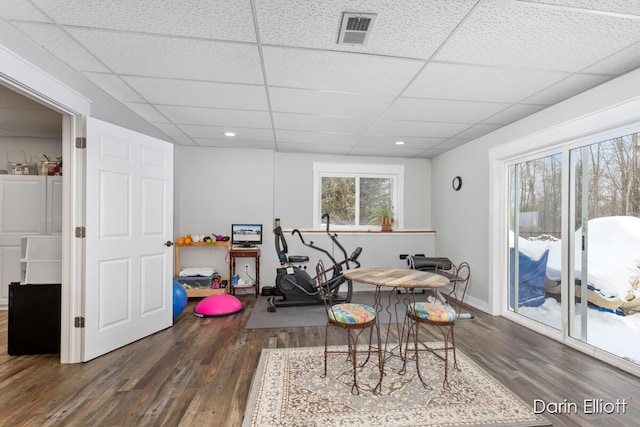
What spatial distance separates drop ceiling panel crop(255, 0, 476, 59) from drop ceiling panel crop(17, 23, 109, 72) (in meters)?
1.31

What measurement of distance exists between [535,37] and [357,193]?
12.3ft

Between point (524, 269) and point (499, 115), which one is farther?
point (524, 269)

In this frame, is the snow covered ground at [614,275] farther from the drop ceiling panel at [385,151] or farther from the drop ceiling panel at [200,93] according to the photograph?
the drop ceiling panel at [200,93]

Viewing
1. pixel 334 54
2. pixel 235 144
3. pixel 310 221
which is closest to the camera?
pixel 334 54

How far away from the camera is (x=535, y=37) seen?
1854 millimetres

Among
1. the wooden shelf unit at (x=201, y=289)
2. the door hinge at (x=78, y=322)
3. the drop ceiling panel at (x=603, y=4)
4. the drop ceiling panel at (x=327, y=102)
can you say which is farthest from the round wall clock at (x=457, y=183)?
the door hinge at (x=78, y=322)

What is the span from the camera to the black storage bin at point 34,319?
2537mm

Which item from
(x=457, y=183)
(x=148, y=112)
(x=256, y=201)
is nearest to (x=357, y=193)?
(x=457, y=183)

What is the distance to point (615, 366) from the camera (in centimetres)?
243

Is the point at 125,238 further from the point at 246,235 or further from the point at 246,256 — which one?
the point at 246,235

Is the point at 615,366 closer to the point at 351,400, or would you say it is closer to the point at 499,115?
the point at 351,400

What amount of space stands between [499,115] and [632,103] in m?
1.11

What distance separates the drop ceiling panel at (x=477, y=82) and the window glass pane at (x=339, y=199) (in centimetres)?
278

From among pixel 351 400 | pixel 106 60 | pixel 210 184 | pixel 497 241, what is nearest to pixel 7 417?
pixel 351 400
